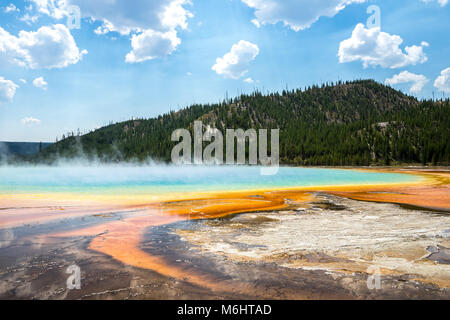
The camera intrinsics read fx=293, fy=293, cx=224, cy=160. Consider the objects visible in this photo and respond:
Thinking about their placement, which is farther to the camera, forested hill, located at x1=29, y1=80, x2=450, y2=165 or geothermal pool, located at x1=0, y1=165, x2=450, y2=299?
forested hill, located at x1=29, y1=80, x2=450, y2=165

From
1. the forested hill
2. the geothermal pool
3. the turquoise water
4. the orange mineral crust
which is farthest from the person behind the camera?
the forested hill

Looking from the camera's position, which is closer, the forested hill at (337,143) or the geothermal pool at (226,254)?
the geothermal pool at (226,254)

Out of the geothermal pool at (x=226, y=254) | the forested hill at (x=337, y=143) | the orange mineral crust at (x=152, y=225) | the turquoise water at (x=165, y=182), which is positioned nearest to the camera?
the geothermal pool at (x=226, y=254)

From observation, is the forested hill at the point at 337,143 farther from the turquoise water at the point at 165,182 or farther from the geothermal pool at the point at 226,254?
the geothermal pool at the point at 226,254

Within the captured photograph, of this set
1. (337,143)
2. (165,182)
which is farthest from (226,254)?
(337,143)

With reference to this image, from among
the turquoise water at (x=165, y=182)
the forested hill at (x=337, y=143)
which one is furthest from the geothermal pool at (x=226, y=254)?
the forested hill at (x=337, y=143)

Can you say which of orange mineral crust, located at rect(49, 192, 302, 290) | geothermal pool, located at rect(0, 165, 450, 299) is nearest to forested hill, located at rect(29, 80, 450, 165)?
orange mineral crust, located at rect(49, 192, 302, 290)

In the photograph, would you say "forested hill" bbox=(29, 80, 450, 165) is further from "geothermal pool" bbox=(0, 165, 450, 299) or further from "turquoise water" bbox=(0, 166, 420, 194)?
"geothermal pool" bbox=(0, 165, 450, 299)

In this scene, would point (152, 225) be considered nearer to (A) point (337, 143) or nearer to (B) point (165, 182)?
(B) point (165, 182)

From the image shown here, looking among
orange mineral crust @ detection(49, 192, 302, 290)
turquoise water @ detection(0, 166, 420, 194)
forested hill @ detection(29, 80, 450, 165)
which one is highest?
forested hill @ detection(29, 80, 450, 165)

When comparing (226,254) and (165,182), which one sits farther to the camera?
(165,182)

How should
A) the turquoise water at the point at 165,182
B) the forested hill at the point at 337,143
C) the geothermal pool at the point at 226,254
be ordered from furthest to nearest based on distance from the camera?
the forested hill at the point at 337,143 < the turquoise water at the point at 165,182 < the geothermal pool at the point at 226,254
